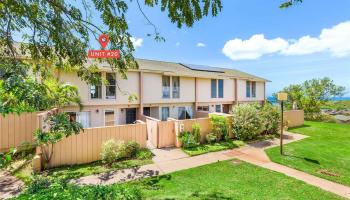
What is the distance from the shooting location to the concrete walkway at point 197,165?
24.3 feet

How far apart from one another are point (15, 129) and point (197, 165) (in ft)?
28.1

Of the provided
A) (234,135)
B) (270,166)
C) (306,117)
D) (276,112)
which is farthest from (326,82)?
(270,166)

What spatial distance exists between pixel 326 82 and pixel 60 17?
2983 centimetres

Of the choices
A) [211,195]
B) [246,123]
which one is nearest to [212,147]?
[246,123]

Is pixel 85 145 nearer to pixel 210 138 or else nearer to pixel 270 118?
pixel 210 138

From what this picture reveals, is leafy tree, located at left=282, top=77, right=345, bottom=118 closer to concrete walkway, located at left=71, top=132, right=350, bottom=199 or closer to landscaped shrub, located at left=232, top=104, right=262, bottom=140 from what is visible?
landscaped shrub, located at left=232, top=104, right=262, bottom=140

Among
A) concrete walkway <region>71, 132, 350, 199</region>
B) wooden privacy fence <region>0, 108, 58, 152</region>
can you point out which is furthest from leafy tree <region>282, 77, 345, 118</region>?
wooden privacy fence <region>0, 108, 58, 152</region>

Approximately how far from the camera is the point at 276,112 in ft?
50.9

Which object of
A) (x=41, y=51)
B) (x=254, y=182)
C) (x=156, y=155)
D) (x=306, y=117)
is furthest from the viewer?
(x=306, y=117)

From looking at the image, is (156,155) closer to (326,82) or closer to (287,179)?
(287,179)

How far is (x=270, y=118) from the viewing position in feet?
49.7

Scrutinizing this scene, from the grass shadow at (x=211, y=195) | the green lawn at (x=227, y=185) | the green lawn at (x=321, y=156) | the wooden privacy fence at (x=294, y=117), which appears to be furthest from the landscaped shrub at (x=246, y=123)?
the grass shadow at (x=211, y=195)

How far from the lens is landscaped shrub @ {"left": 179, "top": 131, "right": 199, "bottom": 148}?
11.7 m

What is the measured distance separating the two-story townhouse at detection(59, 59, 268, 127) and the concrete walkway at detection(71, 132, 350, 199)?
4.69 metres
